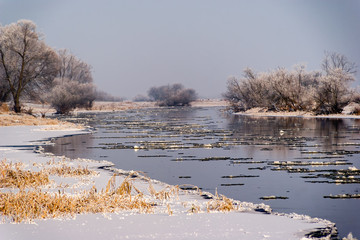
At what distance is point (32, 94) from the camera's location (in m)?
51.7

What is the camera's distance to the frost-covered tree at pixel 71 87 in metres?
68.2

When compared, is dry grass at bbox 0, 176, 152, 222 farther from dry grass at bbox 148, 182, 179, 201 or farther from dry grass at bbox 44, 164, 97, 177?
dry grass at bbox 44, 164, 97, 177

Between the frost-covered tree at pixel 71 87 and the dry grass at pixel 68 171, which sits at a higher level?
the frost-covered tree at pixel 71 87

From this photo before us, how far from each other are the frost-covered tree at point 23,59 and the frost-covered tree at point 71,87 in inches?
632

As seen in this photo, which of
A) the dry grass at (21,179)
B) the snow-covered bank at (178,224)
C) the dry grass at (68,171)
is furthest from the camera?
the dry grass at (68,171)

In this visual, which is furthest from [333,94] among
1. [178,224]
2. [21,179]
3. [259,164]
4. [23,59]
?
[178,224]

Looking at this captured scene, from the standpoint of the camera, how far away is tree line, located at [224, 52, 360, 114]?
46969 mm

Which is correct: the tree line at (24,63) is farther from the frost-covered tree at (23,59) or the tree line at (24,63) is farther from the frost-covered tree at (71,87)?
the frost-covered tree at (71,87)

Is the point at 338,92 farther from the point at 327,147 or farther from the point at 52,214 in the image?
the point at 52,214

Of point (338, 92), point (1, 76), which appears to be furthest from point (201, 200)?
point (1, 76)

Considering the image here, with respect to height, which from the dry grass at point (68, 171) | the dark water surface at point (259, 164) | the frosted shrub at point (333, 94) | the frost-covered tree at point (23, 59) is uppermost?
the frost-covered tree at point (23, 59)

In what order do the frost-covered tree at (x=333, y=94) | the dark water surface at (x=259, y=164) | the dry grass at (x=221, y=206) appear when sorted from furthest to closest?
the frost-covered tree at (x=333, y=94) < the dark water surface at (x=259, y=164) < the dry grass at (x=221, y=206)

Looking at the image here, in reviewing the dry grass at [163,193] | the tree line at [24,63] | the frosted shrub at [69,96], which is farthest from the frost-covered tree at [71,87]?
the dry grass at [163,193]

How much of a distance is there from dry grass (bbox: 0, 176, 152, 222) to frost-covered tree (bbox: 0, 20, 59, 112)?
3903 centimetres
